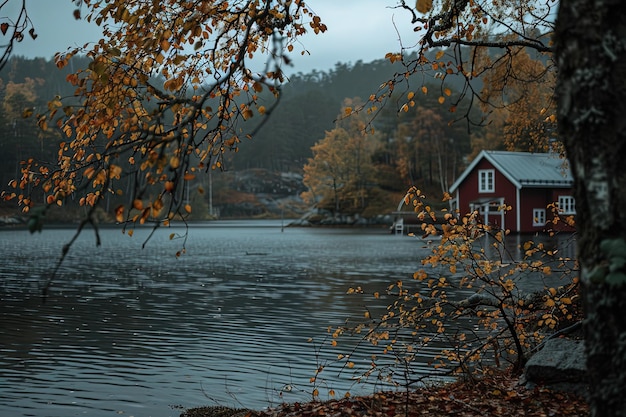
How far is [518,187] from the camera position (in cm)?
5575

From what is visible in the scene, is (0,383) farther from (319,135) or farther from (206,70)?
(319,135)

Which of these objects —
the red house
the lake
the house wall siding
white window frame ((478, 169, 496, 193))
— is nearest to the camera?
the lake

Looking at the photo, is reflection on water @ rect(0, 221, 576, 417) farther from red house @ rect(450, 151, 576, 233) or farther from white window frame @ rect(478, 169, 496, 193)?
white window frame @ rect(478, 169, 496, 193)

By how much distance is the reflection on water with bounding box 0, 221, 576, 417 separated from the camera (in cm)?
1019

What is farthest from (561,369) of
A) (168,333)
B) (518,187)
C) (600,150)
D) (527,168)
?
(527,168)

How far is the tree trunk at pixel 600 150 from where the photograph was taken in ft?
11.0

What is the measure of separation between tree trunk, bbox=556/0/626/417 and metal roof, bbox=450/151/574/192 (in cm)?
5429

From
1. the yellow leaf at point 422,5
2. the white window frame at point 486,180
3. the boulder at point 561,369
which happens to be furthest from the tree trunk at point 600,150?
the white window frame at point 486,180

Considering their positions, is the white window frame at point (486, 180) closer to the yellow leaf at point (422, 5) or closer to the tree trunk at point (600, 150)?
the yellow leaf at point (422, 5)

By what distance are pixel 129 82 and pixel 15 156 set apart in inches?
4440

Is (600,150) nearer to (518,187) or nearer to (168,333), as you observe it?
(168,333)

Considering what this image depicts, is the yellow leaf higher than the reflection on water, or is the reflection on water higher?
the yellow leaf

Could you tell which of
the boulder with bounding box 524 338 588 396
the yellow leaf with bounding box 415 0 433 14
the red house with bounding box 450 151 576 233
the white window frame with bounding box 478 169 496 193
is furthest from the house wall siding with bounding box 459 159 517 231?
the yellow leaf with bounding box 415 0 433 14

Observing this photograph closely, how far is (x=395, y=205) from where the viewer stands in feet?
291
